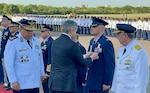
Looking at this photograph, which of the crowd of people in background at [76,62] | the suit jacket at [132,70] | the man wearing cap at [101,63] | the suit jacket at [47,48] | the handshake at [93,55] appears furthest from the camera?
the suit jacket at [47,48]

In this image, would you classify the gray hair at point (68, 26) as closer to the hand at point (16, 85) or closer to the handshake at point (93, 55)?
the handshake at point (93, 55)

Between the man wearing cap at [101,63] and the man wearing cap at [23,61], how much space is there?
81 cm

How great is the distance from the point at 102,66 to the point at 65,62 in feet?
2.35

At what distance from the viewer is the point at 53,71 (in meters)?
4.91

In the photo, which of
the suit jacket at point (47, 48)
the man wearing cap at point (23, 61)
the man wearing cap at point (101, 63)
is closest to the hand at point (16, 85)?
the man wearing cap at point (23, 61)

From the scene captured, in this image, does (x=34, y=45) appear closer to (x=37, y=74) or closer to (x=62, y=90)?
(x=37, y=74)

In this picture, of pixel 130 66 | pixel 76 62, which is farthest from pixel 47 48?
pixel 130 66

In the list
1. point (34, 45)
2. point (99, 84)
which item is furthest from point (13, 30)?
point (99, 84)

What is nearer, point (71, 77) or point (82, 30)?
point (71, 77)

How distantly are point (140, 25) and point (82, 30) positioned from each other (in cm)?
753

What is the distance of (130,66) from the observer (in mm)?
4375

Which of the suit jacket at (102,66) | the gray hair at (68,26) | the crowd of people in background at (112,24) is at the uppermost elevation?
the gray hair at (68,26)

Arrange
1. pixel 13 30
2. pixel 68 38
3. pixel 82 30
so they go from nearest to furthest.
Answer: pixel 68 38 < pixel 13 30 < pixel 82 30

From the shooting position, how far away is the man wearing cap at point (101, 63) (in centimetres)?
523
